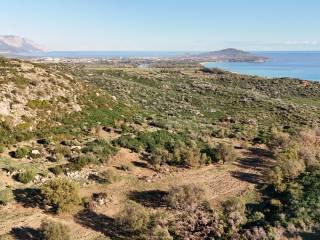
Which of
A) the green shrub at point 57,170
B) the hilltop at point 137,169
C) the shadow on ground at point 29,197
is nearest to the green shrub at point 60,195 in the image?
the hilltop at point 137,169

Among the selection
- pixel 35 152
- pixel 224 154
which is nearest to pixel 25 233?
pixel 35 152

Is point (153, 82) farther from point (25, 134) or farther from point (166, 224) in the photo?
point (166, 224)

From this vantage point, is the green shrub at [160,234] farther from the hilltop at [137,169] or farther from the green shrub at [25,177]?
the green shrub at [25,177]

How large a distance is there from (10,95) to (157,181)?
1765 centimetres

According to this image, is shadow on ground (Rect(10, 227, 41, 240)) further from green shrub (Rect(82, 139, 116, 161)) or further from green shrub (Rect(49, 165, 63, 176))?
green shrub (Rect(82, 139, 116, 161))

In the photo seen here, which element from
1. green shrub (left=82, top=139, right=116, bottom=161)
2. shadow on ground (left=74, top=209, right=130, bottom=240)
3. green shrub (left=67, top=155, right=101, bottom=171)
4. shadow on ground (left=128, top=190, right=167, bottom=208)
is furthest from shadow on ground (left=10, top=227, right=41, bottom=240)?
green shrub (left=82, top=139, right=116, bottom=161)

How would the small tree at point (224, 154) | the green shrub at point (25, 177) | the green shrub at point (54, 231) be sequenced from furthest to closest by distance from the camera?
the small tree at point (224, 154), the green shrub at point (25, 177), the green shrub at point (54, 231)

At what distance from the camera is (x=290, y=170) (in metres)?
31.0

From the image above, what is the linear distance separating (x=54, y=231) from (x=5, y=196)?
18.7 ft

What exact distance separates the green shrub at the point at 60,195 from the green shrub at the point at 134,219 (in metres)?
3.19

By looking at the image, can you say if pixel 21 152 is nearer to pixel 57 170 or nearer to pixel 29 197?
pixel 57 170

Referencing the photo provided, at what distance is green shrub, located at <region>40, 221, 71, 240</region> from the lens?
20.9 meters

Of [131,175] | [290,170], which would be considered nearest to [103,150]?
[131,175]

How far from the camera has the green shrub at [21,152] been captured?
30142mm
